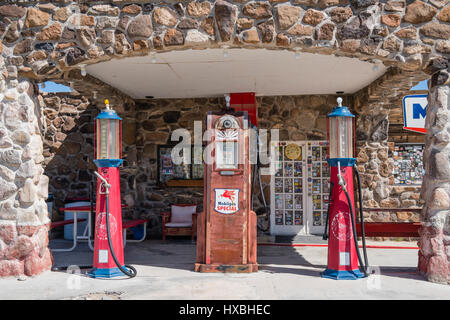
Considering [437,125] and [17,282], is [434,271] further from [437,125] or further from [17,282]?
[17,282]

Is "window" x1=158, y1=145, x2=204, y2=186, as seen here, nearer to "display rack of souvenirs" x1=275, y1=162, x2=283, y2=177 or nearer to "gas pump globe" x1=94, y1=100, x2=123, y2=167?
"display rack of souvenirs" x1=275, y1=162, x2=283, y2=177

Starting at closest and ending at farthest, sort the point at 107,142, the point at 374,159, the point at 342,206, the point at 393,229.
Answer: the point at 342,206 → the point at 107,142 → the point at 393,229 → the point at 374,159

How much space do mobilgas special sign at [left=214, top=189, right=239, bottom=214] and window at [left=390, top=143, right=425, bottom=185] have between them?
4.59 m

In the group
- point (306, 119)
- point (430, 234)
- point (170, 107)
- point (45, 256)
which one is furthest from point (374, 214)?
point (45, 256)

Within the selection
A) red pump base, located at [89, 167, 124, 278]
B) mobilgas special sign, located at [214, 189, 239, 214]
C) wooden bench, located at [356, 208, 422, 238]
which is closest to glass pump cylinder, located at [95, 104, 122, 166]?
red pump base, located at [89, 167, 124, 278]

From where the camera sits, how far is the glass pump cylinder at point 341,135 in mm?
5301

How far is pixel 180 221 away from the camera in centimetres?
870

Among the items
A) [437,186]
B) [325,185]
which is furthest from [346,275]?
[325,185]

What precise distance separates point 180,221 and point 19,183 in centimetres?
375

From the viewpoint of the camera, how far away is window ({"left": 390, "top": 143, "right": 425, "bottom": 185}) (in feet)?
28.6

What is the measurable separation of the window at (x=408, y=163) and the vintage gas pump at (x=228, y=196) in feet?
14.8

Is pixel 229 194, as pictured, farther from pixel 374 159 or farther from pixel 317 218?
pixel 374 159

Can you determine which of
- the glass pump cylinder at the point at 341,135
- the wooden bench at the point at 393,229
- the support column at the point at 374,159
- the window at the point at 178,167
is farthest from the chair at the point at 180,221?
the glass pump cylinder at the point at 341,135

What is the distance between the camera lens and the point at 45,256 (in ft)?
18.7
